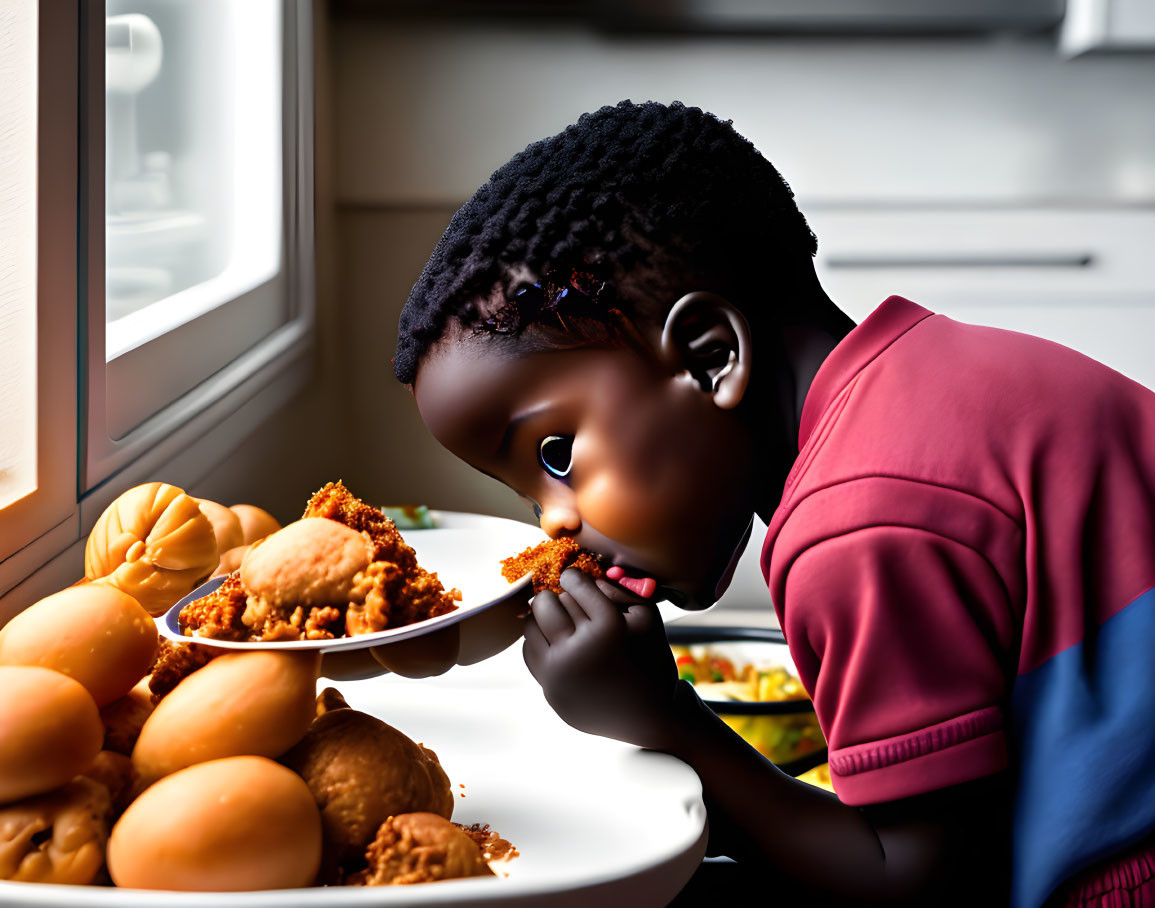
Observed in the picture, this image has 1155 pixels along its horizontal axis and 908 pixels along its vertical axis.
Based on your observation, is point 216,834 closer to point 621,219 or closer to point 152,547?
point 152,547

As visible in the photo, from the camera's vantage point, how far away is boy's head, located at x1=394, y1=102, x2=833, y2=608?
0.58 metres

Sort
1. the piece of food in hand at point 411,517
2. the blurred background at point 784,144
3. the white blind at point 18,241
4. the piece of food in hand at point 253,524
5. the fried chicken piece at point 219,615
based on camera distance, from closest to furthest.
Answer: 1. the fried chicken piece at point 219,615
2. the white blind at point 18,241
3. the piece of food in hand at point 253,524
4. the piece of food in hand at point 411,517
5. the blurred background at point 784,144

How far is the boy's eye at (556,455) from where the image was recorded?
1.95 ft

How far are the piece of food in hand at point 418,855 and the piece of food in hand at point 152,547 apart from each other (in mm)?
164

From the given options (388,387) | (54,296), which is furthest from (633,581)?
(388,387)

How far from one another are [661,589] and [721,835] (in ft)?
0.44

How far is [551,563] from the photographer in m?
0.60

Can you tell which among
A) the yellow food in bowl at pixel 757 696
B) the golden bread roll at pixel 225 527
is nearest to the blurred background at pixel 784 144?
the yellow food in bowl at pixel 757 696

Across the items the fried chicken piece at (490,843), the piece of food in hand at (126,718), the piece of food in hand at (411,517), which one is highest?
the piece of food in hand at (126,718)

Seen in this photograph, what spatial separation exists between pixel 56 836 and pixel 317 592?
136 mm

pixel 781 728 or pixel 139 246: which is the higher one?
pixel 139 246

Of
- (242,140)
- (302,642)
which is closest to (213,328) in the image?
(242,140)

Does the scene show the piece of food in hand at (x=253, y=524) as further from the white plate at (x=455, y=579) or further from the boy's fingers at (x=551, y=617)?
the boy's fingers at (x=551, y=617)

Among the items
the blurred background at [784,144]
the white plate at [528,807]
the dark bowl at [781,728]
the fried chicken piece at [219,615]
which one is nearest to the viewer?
the white plate at [528,807]
